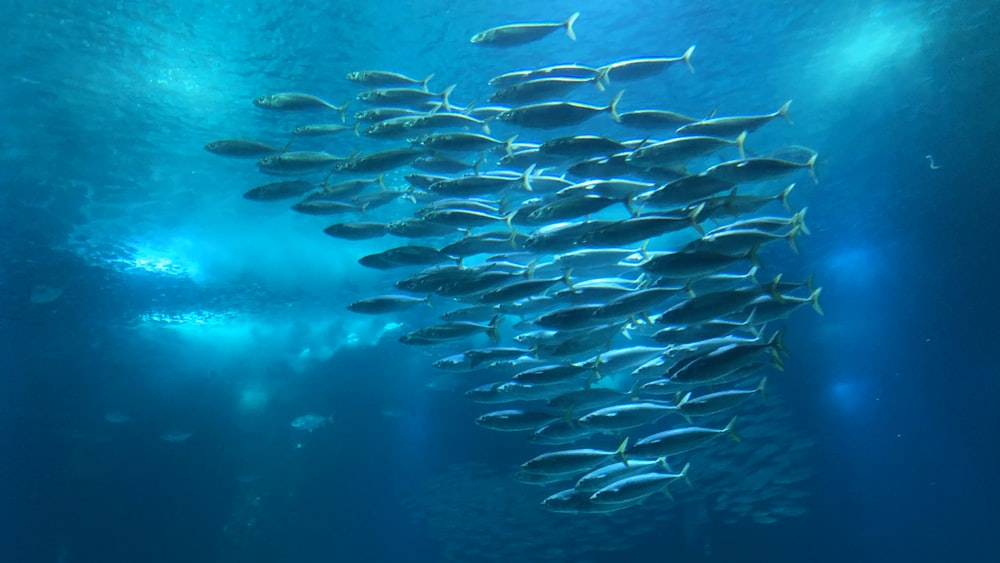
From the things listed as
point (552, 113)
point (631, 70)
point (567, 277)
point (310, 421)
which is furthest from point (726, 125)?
point (310, 421)

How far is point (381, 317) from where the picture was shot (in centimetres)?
1683

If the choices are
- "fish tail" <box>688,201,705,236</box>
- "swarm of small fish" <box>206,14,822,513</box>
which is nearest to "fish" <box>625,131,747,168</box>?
"swarm of small fish" <box>206,14,822,513</box>

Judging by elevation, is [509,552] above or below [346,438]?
below

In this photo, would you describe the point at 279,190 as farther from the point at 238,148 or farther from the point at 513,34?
the point at 513,34

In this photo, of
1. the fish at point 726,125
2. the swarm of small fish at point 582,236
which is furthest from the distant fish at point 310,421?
the fish at point 726,125

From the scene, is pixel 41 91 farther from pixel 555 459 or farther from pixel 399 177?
pixel 555 459

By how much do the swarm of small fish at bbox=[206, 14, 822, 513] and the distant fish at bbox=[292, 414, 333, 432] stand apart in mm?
10214

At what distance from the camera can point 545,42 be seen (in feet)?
27.8

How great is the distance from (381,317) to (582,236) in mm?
12190

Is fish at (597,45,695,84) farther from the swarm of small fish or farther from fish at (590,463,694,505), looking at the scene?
fish at (590,463,694,505)

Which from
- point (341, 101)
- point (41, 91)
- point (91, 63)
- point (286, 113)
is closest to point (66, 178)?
point (41, 91)

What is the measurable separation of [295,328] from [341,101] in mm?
10051

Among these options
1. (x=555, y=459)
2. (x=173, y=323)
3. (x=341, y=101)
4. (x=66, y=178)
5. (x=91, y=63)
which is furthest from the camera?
(x=173, y=323)

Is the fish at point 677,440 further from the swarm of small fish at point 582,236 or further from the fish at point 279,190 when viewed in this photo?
the fish at point 279,190
